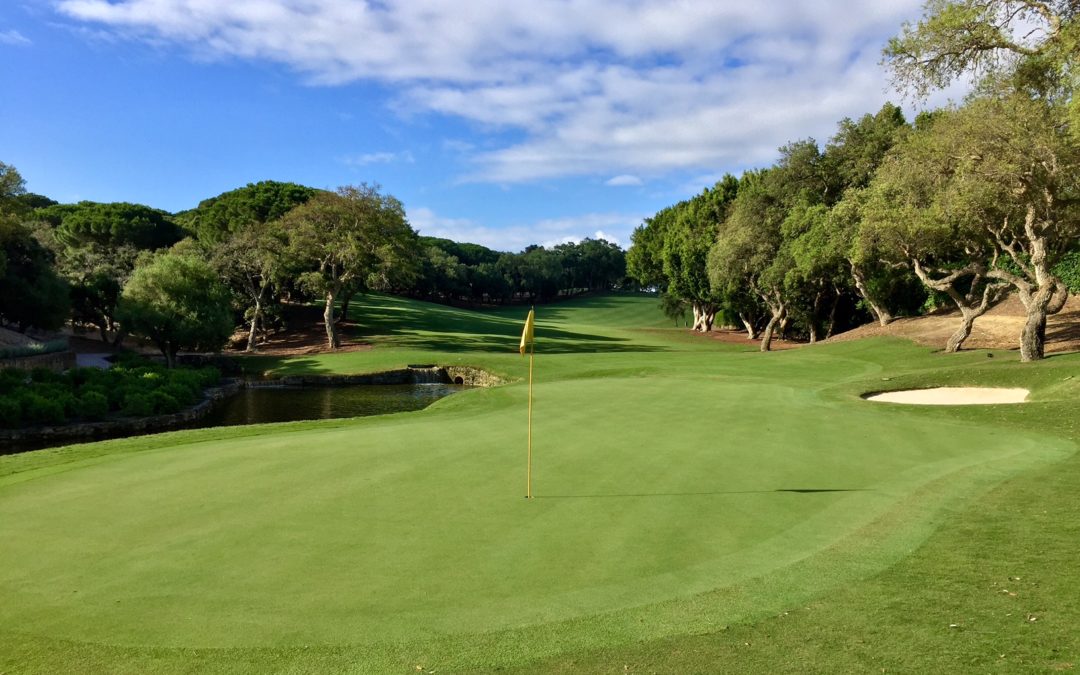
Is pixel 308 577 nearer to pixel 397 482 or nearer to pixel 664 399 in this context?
pixel 397 482

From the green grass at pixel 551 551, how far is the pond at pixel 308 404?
39.4 feet

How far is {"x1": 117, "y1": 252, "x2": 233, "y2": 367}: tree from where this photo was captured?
128 feet

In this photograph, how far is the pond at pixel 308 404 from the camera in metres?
26.6

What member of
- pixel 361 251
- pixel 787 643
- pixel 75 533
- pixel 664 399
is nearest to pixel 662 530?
pixel 787 643

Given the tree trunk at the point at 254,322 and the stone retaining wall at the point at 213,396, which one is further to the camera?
the tree trunk at the point at 254,322

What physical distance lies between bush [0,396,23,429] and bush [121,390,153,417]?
343 cm

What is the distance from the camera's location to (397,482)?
9867 millimetres

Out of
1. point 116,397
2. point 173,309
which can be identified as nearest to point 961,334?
point 116,397

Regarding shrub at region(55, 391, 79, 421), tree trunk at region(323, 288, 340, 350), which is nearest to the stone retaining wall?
shrub at region(55, 391, 79, 421)

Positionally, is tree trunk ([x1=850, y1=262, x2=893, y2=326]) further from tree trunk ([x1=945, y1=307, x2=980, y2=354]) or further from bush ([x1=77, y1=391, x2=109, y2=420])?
bush ([x1=77, y1=391, x2=109, y2=420])

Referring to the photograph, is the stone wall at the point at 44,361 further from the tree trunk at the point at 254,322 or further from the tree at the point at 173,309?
the tree trunk at the point at 254,322

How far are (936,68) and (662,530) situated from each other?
20013mm

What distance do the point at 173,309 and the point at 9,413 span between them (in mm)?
17606

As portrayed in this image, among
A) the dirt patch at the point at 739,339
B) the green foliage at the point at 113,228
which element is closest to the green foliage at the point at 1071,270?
the dirt patch at the point at 739,339
